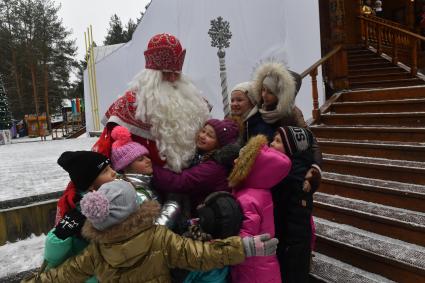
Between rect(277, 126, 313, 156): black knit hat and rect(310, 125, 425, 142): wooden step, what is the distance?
9.27 feet

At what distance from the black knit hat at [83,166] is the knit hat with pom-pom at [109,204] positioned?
0.28 meters

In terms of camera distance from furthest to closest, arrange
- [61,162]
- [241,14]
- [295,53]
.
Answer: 1. [241,14]
2. [295,53]
3. [61,162]

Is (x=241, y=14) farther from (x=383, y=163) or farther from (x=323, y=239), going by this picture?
(x=323, y=239)

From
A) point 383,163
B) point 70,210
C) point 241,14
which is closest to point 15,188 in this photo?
point 70,210

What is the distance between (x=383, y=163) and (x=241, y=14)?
494cm

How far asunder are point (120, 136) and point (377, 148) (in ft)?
11.3

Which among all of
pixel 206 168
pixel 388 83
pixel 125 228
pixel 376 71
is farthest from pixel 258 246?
pixel 376 71

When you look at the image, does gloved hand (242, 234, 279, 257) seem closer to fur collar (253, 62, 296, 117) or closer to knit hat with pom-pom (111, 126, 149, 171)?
knit hat with pom-pom (111, 126, 149, 171)

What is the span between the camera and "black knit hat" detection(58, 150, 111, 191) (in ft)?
5.99

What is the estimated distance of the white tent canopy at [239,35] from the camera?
6.11 metres

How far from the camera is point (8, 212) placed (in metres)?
3.29

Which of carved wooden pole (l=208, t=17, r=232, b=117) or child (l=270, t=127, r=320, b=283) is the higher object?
carved wooden pole (l=208, t=17, r=232, b=117)

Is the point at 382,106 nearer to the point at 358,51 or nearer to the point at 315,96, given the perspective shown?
the point at 315,96

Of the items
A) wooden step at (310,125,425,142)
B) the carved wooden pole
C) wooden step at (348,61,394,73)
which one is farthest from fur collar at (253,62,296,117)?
wooden step at (348,61,394,73)
